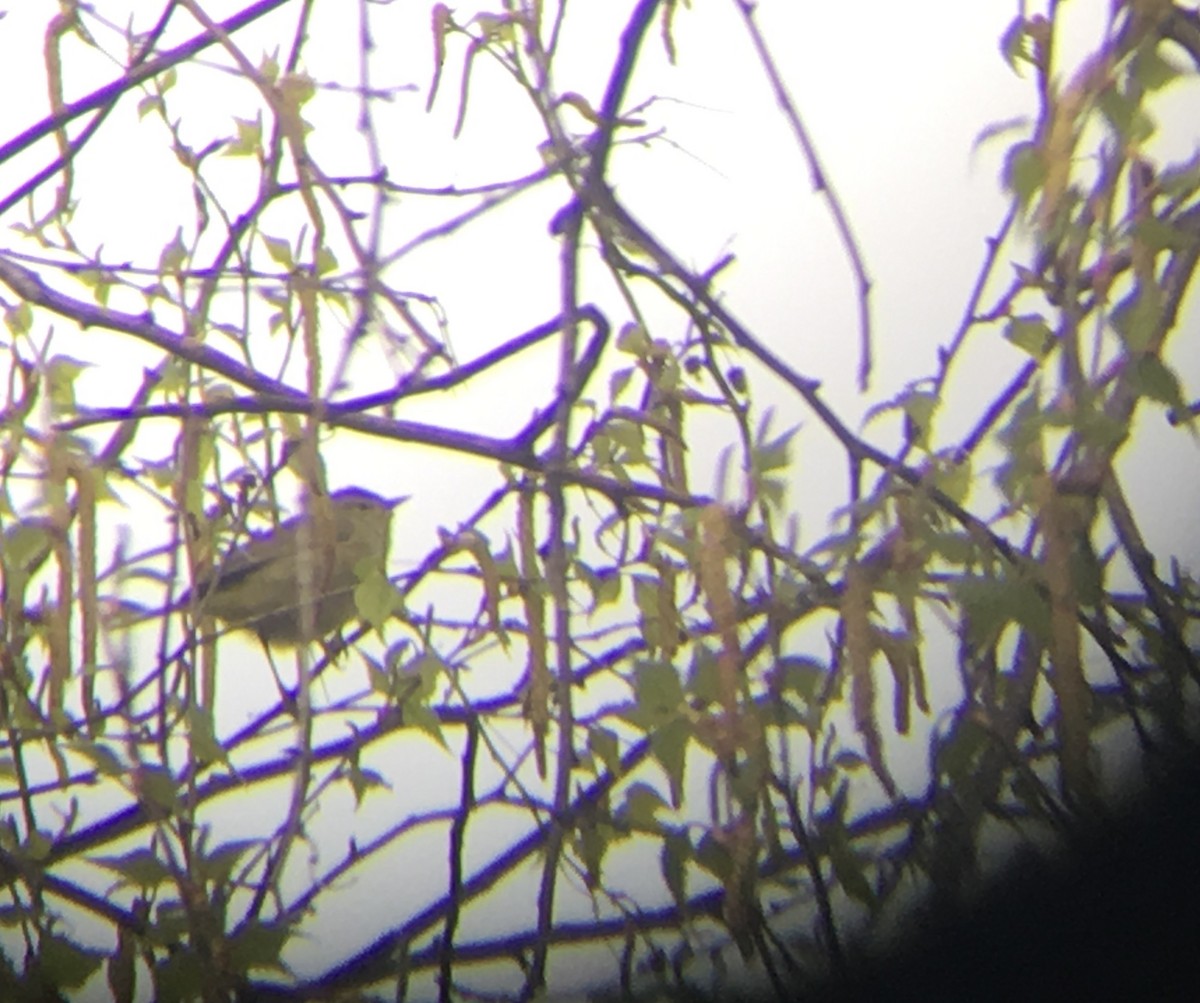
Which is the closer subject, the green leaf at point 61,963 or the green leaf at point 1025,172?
the green leaf at point 1025,172

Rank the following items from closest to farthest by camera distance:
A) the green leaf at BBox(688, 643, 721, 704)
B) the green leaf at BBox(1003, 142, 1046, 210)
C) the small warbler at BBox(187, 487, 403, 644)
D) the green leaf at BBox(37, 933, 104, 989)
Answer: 1. the green leaf at BBox(1003, 142, 1046, 210)
2. the green leaf at BBox(688, 643, 721, 704)
3. the green leaf at BBox(37, 933, 104, 989)
4. the small warbler at BBox(187, 487, 403, 644)

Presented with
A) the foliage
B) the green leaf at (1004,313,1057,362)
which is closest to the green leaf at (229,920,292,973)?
the foliage

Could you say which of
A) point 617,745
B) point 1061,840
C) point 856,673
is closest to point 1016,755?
point 1061,840

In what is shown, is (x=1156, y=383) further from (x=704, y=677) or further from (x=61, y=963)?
(x=61, y=963)

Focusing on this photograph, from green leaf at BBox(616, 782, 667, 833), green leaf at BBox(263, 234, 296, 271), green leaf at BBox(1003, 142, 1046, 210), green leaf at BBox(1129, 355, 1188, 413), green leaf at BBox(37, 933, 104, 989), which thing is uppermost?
green leaf at BBox(263, 234, 296, 271)

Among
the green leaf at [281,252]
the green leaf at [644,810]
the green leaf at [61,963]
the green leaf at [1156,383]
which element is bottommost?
the green leaf at [644,810]

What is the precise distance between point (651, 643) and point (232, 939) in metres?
0.41

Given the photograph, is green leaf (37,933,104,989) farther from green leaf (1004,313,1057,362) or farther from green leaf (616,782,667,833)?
green leaf (1004,313,1057,362)

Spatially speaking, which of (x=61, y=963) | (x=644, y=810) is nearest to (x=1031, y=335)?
(x=644, y=810)

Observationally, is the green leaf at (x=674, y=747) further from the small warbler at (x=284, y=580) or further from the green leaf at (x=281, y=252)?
the green leaf at (x=281, y=252)

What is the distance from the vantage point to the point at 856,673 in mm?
975

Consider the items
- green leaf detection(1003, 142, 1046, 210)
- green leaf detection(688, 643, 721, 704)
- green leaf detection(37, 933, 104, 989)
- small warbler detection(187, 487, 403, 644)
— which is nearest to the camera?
green leaf detection(1003, 142, 1046, 210)

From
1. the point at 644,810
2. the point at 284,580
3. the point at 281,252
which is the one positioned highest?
the point at 281,252

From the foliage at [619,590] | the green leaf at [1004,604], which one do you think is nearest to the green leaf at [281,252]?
the foliage at [619,590]
